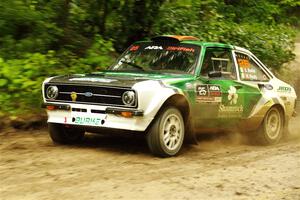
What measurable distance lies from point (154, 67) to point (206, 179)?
2687mm

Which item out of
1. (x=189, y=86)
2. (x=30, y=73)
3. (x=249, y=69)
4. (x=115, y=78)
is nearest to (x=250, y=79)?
(x=249, y=69)

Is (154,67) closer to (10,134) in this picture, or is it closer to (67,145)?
(67,145)

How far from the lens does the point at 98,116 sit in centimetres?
756

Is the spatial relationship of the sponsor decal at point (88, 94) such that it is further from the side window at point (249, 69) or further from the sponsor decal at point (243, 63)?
the sponsor decal at point (243, 63)

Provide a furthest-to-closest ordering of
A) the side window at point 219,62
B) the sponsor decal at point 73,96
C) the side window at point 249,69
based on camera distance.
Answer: the side window at point 249,69
the side window at point 219,62
the sponsor decal at point 73,96

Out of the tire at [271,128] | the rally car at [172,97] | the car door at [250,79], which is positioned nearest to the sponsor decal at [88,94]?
the rally car at [172,97]

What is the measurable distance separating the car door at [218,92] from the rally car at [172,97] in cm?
1

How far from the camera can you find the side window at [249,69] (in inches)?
373

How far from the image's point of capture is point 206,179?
652 centimetres

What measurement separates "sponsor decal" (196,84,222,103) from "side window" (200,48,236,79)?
10.2 inches

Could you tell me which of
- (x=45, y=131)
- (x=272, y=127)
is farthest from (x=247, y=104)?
(x=45, y=131)

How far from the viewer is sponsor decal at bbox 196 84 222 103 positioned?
8.23 m

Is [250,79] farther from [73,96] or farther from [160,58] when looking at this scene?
[73,96]

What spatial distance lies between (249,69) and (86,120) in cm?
339
